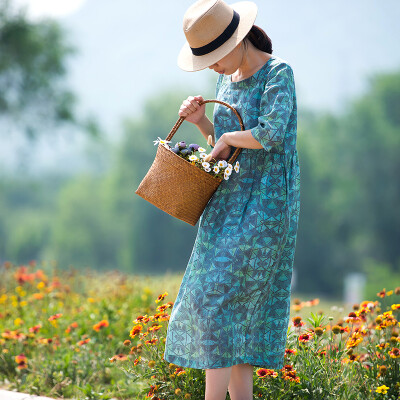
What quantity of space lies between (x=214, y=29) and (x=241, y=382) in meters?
1.37

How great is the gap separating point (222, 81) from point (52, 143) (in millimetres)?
16942

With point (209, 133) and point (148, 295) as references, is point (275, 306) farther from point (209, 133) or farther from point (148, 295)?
point (148, 295)

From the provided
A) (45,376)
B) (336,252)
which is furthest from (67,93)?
(336,252)

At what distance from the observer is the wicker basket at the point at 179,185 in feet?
7.45

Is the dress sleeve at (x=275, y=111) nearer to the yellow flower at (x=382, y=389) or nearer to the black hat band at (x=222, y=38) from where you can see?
the black hat band at (x=222, y=38)

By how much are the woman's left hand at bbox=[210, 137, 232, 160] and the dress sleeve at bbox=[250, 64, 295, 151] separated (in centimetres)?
15

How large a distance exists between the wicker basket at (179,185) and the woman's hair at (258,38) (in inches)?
11.0

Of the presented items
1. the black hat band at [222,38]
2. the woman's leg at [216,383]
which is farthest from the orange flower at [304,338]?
the black hat band at [222,38]

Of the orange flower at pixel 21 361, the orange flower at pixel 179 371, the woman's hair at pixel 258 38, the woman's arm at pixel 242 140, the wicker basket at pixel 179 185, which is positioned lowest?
the orange flower at pixel 179 371

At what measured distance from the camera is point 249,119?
2344 mm

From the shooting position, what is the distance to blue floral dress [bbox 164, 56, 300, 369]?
223cm

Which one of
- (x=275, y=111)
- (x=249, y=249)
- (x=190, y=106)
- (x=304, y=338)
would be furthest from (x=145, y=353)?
(x=275, y=111)

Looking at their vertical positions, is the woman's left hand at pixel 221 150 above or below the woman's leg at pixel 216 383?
above

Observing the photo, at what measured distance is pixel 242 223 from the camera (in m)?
2.30
